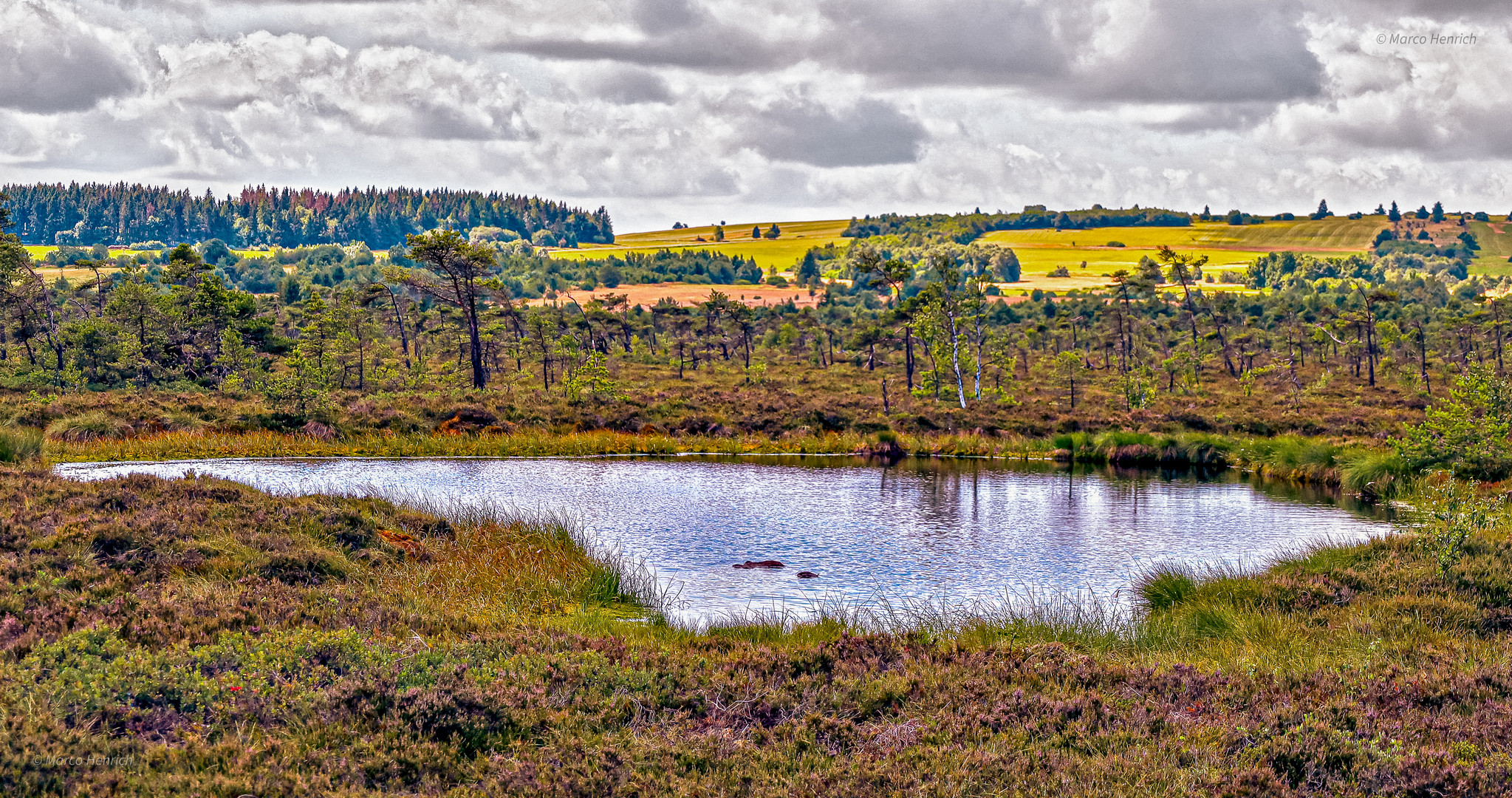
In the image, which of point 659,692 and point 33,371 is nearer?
point 659,692

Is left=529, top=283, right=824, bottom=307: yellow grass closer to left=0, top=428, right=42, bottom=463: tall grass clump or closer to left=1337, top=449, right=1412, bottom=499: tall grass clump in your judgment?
left=0, top=428, right=42, bottom=463: tall grass clump

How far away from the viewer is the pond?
55.9ft

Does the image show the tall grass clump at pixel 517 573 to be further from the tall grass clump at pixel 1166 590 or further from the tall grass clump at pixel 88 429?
the tall grass clump at pixel 88 429

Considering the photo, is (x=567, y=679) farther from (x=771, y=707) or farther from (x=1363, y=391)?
(x=1363, y=391)

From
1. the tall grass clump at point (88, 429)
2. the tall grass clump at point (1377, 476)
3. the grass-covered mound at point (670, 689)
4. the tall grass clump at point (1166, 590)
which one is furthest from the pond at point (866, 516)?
the tall grass clump at point (88, 429)

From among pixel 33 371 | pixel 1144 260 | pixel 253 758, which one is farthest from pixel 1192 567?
pixel 1144 260

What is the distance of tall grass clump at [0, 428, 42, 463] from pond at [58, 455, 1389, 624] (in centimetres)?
97

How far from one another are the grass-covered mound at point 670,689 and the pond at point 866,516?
3.32m

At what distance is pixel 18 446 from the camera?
24.0 metres

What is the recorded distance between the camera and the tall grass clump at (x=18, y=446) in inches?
899

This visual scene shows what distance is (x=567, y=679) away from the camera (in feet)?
31.9

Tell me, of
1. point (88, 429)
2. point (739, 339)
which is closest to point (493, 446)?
point (88, 429)

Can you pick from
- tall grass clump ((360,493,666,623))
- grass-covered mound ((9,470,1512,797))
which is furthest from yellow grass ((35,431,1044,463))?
grass-covered mound ((9,470,1512,797))

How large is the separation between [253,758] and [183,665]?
2105 mm
